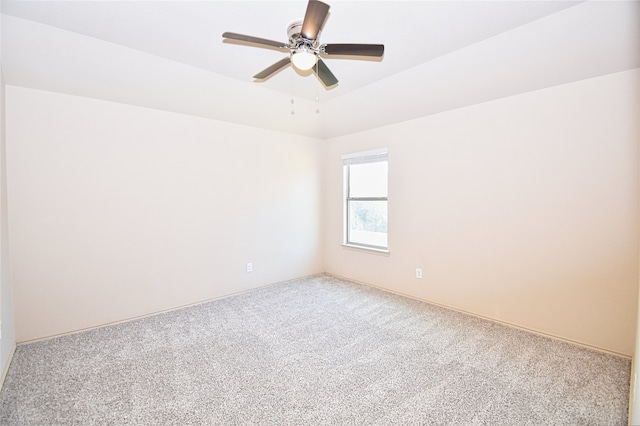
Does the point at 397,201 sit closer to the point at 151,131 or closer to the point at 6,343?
the point at 151,131

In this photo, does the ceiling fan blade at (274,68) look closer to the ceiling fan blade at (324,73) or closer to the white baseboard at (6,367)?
the ceiling fan blade at (324,73)

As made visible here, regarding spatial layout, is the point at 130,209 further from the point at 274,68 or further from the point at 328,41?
the point at 328,41

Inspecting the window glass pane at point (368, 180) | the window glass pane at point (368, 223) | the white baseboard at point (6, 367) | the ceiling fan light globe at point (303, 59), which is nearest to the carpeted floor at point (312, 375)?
the white baseboard at point (6, 367)

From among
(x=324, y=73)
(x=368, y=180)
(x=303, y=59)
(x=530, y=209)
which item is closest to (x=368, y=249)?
(x=368, y=180)

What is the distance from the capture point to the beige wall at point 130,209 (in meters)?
2.62

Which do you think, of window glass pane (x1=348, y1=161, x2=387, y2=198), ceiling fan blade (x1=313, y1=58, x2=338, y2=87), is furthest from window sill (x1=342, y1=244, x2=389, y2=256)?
ceiling fan blade (x1=313, y1=58, x2=338, y2=87)

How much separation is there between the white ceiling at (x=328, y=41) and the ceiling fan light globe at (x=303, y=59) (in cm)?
43

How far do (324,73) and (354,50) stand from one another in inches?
14.0

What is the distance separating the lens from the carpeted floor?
175 centimetres

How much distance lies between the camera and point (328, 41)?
247cm

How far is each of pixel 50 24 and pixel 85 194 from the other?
1.46 meters

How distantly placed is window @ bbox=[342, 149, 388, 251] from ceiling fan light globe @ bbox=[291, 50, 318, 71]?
7.49 feet

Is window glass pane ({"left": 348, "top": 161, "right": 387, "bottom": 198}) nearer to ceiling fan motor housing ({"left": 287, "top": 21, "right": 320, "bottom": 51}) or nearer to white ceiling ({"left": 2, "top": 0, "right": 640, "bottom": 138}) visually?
white ceiling ({"left": 2, "top": 0, "right": 640, "bottom": 138})

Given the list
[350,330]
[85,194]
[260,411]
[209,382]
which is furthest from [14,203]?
[350,330]
